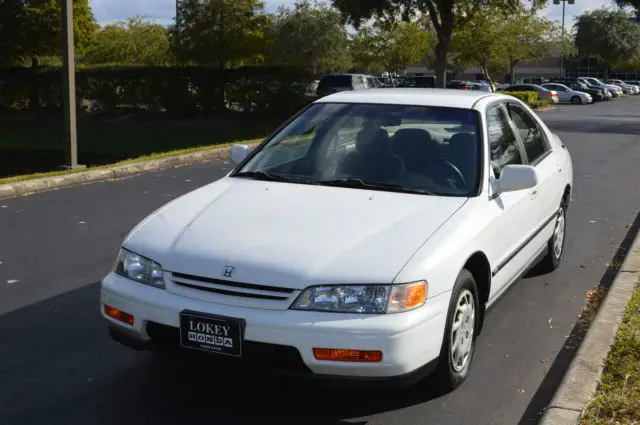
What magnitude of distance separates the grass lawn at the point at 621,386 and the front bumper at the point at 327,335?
925 mm

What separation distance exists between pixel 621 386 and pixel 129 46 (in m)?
56.1

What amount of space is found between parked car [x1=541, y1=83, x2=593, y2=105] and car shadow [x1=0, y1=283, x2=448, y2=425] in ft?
160

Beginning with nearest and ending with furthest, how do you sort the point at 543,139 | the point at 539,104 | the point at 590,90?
the point at 543,139
the point at 539,104
the point at 590,90

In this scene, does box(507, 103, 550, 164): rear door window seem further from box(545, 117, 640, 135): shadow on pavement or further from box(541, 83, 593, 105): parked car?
box(541, 83, 593, 105): parked car

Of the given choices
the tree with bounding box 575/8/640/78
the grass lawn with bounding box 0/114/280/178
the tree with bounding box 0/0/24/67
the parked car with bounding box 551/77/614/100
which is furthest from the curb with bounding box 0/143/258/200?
the tree with bounding box 575/8/640/78

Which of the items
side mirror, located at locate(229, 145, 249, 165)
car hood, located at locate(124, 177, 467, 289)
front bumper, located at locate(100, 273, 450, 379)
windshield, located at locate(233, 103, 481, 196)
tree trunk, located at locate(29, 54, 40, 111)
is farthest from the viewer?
tree trunk, located at locate(29, 54, 40, 111)

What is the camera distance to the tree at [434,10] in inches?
1219

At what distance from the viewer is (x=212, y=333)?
3.94 meters

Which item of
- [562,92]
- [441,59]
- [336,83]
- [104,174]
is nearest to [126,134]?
[336,83]

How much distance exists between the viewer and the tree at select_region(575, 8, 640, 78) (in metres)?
88.1

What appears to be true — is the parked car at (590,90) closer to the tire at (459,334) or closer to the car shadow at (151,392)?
the tire at (459,334)

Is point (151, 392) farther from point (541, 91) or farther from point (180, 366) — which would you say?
point (541, 91)

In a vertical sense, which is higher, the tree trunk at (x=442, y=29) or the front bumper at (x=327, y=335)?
the tree trunk at (x=442, y=29)

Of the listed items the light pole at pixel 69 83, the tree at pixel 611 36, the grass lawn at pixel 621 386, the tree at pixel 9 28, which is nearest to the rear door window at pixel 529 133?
the grass lawn at pixel 621 386
